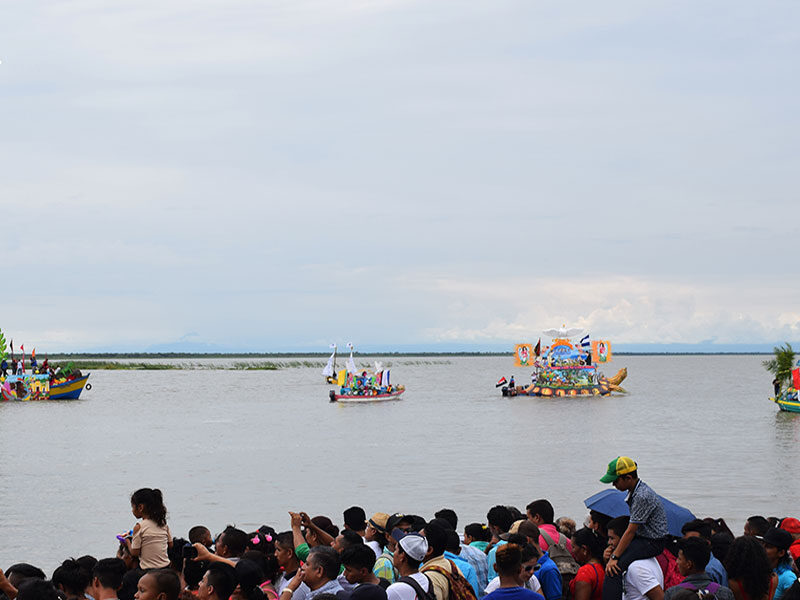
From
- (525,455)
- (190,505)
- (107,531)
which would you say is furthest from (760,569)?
(525,455)

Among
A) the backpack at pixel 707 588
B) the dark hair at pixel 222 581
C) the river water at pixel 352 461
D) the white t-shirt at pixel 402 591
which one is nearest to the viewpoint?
the dark hair at pixel 222 581

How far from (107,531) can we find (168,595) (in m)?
15.2

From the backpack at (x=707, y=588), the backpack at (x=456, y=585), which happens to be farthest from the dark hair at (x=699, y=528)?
the backpack at (x=456, y=585)

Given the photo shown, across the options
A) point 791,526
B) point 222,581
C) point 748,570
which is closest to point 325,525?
point 222,581

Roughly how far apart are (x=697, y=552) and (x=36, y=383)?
7160 centimetres

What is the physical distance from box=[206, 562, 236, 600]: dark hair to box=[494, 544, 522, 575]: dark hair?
176 centimetres

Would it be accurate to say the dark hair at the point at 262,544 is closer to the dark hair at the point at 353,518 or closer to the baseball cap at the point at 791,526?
the dark hair at the point at 353,518

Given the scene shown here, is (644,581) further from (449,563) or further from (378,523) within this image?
(378,523)

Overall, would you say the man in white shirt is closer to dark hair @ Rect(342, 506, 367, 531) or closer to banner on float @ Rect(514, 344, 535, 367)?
dark hair @ Rect(342, 506, 367, 531)

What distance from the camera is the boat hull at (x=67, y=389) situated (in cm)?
7262

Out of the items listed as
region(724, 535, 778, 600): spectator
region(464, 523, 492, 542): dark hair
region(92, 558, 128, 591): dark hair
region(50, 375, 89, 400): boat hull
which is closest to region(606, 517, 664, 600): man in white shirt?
region(724, 535, 778, 600): spectator

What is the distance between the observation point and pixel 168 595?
5.77m

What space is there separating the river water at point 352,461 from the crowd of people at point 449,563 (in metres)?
9.98

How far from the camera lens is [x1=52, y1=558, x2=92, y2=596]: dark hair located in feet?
22.3
